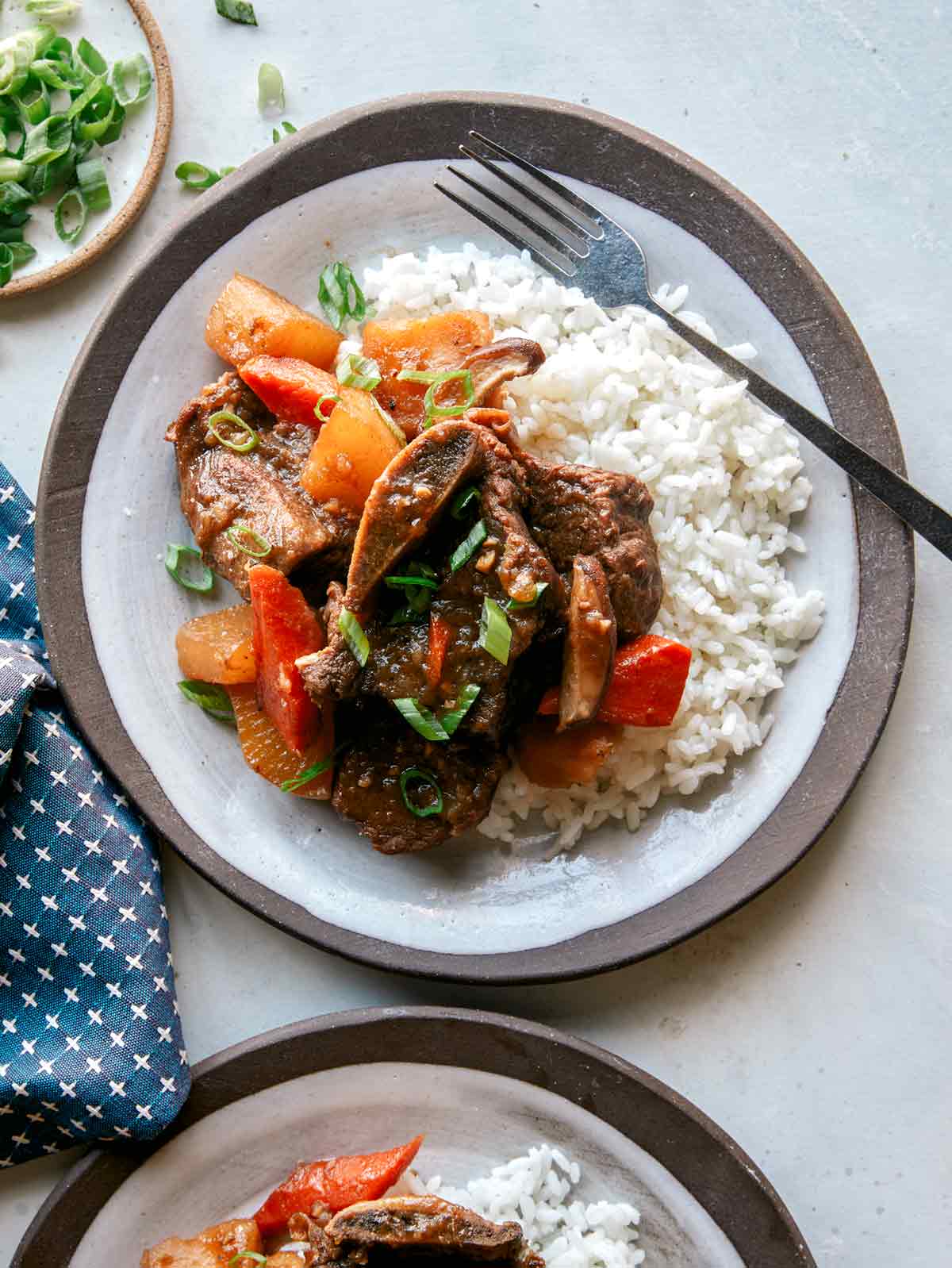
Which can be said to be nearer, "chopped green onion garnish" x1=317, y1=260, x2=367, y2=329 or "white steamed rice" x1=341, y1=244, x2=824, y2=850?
"white steamed rice" x1=341, y1=244, x2=824, y2=850

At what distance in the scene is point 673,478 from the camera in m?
3.54

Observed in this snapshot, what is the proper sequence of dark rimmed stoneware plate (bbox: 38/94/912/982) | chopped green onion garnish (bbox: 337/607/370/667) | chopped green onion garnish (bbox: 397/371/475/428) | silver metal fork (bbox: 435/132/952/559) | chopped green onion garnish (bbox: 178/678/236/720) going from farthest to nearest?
chopped green onion garnish (bbox: 178/678/236/720), dark rimmed stoneware plate (bbox: 38/94/912/982), silver metal fork (bbox: 435/132/952/559), chopped green onion garnish (bbox: 397/371/475/428), chopped green onion garnish (bbox: 337/607/370/667)

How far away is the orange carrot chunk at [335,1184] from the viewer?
3.54m

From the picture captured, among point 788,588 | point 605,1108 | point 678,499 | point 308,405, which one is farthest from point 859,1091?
point 308,405

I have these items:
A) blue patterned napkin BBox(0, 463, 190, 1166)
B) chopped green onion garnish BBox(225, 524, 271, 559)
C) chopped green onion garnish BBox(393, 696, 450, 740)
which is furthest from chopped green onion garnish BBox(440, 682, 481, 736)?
blue patterned napkin BBox(0, 463, 190, 1166)

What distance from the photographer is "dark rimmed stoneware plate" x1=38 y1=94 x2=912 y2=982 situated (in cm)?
357

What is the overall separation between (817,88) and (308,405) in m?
1.95

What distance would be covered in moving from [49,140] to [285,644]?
73.1 inches

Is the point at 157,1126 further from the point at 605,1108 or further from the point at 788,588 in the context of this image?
the point at 788,588

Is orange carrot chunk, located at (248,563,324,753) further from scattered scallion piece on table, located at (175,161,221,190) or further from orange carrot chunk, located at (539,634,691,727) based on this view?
scattered scallion piece on table, located at (175,161,221,190)

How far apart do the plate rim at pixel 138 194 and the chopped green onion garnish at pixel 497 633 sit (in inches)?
71.8

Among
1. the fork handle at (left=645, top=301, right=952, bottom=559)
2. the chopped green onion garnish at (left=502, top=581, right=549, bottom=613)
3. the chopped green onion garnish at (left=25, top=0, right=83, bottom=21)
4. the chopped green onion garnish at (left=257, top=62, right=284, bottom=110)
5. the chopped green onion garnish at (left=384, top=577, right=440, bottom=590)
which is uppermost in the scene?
the fork handle at (left=645, top=301, right=952, bottom=559)

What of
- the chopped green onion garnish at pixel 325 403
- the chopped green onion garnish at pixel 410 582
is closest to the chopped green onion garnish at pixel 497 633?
the chopped green onion garnish at pixel 410 582

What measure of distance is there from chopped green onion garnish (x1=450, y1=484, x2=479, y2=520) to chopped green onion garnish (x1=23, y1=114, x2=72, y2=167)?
73.0 inches
